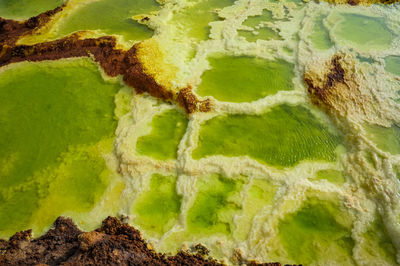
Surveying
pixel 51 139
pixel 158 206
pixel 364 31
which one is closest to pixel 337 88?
pixel 364 31

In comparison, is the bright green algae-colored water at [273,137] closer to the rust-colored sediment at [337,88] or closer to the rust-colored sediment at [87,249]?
the rust-colored sediment at [337,88]

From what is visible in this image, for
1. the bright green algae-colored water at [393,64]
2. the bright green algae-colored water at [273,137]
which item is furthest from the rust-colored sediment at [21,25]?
the bright green algae-colored water at [393,64]

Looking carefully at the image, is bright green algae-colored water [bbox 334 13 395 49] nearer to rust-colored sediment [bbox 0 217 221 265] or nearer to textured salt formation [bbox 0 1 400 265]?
textured salt formation [bbox 0 1 400 265]

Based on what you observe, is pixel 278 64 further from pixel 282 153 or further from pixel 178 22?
pixel 178 22

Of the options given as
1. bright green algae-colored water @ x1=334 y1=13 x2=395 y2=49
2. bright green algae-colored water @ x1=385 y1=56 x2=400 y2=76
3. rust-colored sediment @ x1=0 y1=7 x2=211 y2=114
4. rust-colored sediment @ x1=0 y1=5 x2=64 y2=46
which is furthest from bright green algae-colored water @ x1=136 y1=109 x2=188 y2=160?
rust-colored sediment @ x1=0 y1=5 x2=64 y2=46

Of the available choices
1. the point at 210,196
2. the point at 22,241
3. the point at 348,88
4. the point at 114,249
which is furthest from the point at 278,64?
the point at 22,241

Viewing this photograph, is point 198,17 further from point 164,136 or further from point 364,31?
point 164,136
